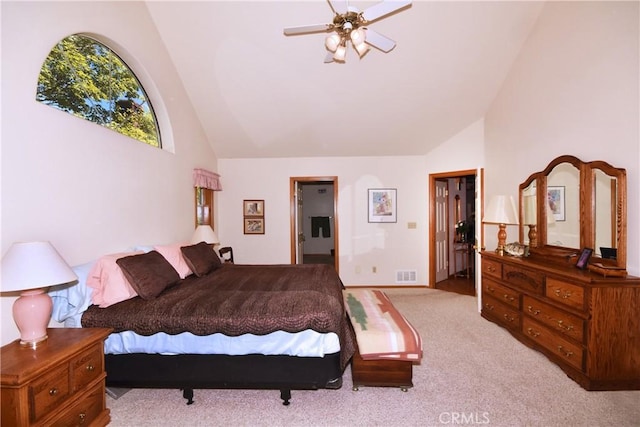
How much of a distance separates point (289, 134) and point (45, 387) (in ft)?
12.0

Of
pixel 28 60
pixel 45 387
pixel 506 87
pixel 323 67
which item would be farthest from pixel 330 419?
pixel 506 87

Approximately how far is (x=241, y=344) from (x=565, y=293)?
2573 mm

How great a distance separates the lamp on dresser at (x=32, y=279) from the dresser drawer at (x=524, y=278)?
3.55 meters

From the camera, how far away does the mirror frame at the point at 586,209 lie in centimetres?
216

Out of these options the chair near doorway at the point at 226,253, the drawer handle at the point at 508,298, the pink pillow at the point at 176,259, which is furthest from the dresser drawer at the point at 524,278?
the chair near doorway at the point at 226,253

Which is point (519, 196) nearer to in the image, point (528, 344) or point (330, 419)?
point (528, 344)

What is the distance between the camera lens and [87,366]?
5.39 ft

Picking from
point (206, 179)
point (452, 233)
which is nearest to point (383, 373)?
point (206, 179)

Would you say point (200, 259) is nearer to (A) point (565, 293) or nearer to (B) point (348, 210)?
(B) point (348, 210)

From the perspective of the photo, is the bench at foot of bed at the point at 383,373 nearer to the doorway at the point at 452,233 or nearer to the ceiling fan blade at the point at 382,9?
the ceiling fan blade at the point at 382,9

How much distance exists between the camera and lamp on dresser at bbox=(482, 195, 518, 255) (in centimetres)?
322

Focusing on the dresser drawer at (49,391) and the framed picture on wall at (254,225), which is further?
the framed picture on wall at (254,225)

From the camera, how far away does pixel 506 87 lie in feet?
11.4

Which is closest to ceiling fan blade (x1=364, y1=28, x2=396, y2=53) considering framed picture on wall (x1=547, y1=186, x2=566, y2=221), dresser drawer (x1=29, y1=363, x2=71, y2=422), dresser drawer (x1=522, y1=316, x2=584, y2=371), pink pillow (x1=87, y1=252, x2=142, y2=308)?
framed picture on wall (x1=547, y1=186, x2=566, y2=221)
